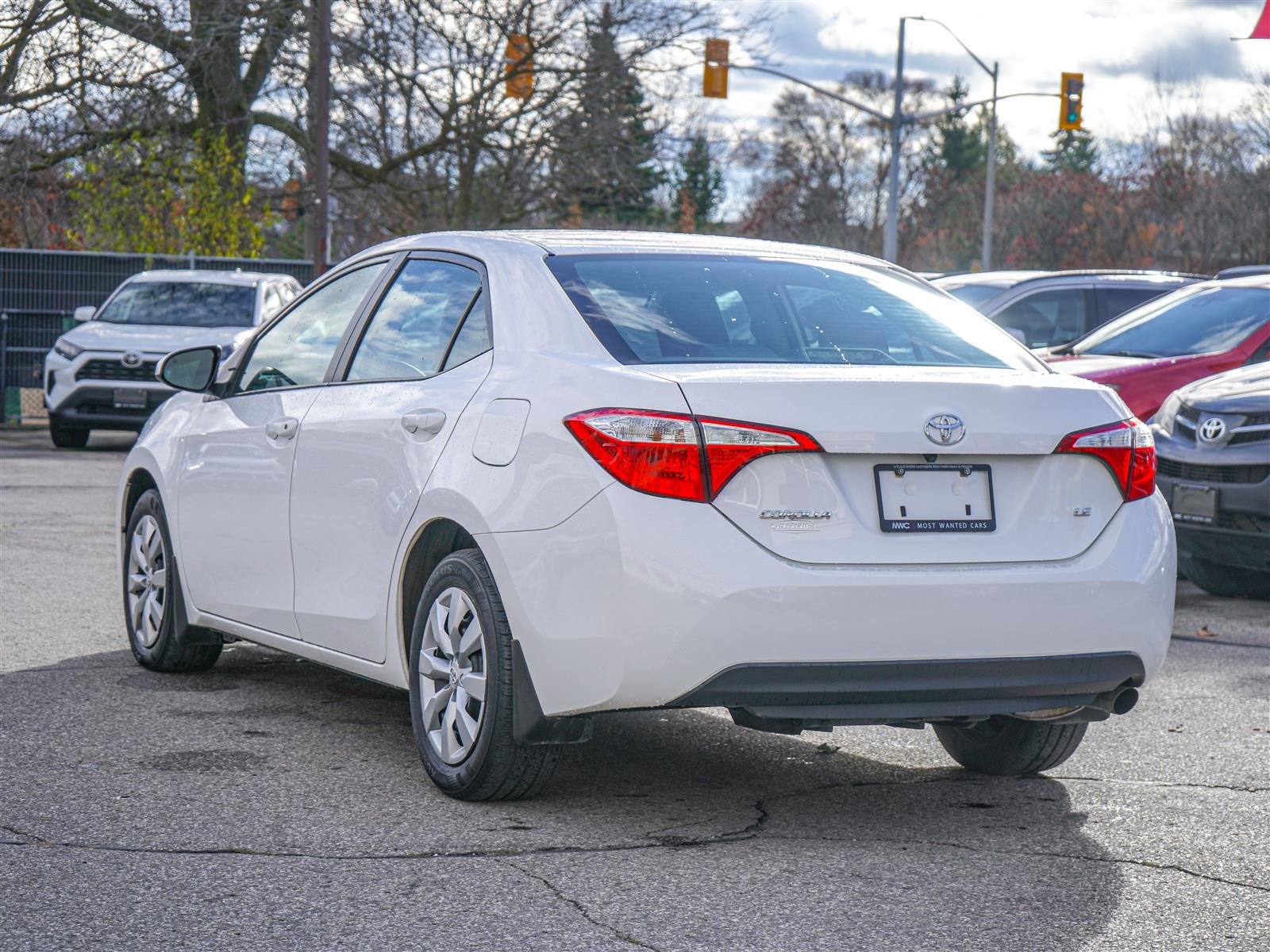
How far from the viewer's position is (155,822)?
4.55 metres

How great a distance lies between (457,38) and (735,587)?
2478 centimetres

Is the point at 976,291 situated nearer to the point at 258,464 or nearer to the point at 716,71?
the point at 258,464

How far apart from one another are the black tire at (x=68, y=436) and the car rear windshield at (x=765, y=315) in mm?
14767

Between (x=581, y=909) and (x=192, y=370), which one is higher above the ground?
(x=192, y=370)

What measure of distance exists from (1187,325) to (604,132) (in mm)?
18130

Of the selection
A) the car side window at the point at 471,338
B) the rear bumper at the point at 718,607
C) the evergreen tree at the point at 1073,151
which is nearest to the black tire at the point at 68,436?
the car side window at the point at 471,338

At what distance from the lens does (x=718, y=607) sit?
4211mm

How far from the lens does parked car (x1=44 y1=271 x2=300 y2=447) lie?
18.2 metres

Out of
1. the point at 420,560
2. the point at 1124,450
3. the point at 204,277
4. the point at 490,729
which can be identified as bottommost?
the point at 490,729

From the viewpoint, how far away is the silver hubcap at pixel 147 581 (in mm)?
6746

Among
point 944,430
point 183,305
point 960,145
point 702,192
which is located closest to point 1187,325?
point 944,430

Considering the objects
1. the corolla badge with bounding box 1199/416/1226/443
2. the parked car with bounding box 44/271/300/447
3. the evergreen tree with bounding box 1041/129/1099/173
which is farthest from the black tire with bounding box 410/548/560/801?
the evergreen tree with bounding box 1041/129/1099/173

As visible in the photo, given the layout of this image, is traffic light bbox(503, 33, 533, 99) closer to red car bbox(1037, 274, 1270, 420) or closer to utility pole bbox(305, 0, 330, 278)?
utility pole bbox(305, 0, 330, 278)

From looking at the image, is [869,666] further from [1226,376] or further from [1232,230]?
[1232,230]
